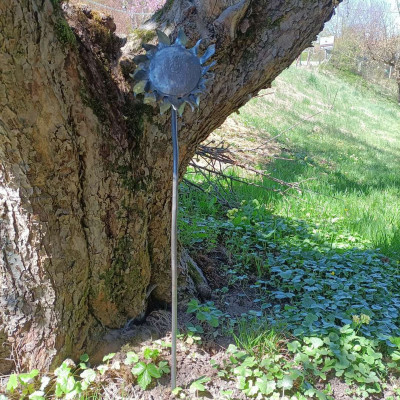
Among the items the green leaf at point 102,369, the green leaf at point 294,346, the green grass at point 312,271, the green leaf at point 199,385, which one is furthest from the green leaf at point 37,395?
the green leaf at point 294,346

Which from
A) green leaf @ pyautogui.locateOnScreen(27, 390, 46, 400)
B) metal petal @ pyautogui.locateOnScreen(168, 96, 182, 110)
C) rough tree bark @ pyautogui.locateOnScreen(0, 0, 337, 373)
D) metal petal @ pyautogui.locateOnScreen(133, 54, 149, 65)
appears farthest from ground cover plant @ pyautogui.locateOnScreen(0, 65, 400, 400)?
metal petal @ pyautogui.locateOnScreen(133, 54, 149, 65)

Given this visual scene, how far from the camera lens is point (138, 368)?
2.03 meters

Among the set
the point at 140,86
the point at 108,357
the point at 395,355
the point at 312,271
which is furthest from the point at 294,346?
the point at 140,86

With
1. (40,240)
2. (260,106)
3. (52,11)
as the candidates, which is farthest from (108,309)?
(260,106)

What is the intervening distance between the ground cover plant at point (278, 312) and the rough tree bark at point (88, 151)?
10.2 inches

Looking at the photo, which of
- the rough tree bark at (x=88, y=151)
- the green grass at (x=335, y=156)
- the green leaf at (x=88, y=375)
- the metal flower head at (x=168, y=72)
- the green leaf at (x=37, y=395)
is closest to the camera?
the metal flower head at (x=168, y=72)

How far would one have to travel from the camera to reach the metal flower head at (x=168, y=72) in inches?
61.1

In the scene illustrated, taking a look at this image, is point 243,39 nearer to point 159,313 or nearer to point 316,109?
point 159,313

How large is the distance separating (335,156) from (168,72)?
301 inches

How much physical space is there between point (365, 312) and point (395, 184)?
14.9ft

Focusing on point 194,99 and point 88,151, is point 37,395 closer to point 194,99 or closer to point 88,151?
point 88,151

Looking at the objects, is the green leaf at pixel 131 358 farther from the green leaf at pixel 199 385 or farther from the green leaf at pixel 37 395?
the green leaf at pixel 37 395

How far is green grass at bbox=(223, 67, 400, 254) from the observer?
4637 mm

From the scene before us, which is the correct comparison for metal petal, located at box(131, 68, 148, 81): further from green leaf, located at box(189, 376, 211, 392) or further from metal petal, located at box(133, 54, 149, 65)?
green leaf, located at box(189, 376, 211, 392)
